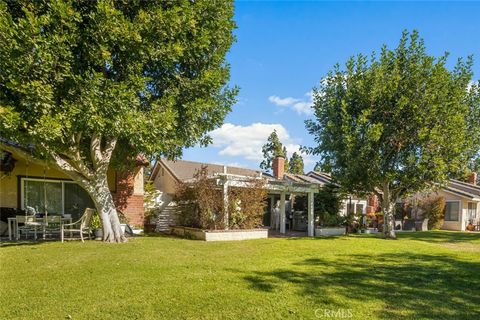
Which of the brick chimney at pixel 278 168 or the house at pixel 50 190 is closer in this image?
the house at pixel 50 190

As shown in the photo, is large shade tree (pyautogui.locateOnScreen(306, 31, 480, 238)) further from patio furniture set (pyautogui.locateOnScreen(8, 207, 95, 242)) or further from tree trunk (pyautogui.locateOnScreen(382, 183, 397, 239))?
patio furniture set (pyautogui.locateOnScreen(8, 207, 95, 242))

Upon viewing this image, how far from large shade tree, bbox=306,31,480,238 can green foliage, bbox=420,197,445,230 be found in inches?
483

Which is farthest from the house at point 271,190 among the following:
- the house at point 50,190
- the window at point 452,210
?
the window at point 452,210

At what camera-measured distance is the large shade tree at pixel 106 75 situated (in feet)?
28.1

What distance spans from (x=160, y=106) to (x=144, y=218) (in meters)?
8.01

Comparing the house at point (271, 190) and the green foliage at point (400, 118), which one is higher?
the green foliage at point (400, 118)

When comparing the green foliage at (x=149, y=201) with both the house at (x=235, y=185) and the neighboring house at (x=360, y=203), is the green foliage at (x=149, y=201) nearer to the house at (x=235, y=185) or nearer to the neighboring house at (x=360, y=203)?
the house at (x=235, y=185)

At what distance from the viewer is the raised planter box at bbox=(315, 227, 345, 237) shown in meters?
17.8

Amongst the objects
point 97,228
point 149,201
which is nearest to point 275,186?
point 149,201

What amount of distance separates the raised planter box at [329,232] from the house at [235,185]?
0.57 meters

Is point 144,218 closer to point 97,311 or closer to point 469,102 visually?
point 97,311

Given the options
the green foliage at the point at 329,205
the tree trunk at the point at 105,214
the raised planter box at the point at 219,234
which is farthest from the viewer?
the green foliage at the point at 329,205

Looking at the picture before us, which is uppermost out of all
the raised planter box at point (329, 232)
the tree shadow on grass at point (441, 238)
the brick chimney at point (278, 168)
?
the brick chimney at point (278, 168)

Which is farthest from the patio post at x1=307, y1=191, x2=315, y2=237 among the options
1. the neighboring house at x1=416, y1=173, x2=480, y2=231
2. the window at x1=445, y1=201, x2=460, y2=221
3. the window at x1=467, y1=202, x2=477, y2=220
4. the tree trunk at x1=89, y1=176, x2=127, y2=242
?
the window at x1=467, y1=202, x2=477, y2=220
